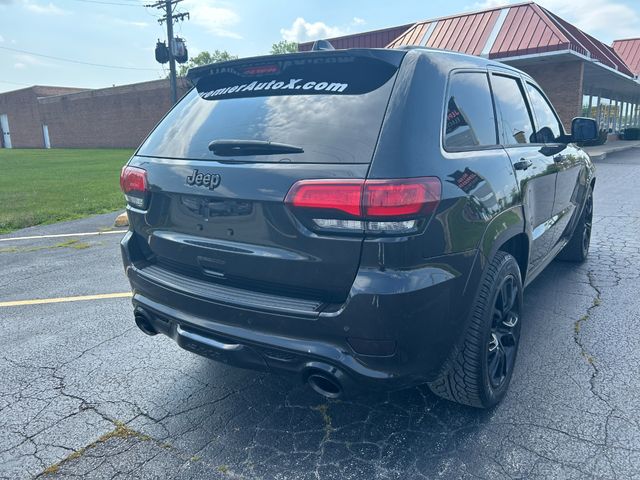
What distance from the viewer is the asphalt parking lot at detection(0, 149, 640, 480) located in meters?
2.26

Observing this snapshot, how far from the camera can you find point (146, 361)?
3297mm

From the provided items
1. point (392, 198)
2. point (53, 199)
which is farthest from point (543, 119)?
point (53, 199)

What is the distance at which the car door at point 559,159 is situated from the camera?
12.2 feet

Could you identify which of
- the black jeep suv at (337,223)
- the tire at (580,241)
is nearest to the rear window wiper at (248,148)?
the black jeep suv at (337,223)

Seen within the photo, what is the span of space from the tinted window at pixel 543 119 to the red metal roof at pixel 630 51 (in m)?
36.2

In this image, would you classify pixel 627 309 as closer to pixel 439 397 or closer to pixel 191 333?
pixel 439 397

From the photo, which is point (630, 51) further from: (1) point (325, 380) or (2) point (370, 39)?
(1) point (325, 380)

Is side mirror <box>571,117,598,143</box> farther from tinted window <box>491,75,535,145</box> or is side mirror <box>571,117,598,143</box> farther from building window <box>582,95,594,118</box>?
building window <box>582,95,594,118</box>

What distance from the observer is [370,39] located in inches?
1107

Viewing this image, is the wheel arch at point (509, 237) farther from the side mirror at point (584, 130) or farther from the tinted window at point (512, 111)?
the side mirror at point (584, 130)

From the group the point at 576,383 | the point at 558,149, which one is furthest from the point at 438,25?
the point at 576,383

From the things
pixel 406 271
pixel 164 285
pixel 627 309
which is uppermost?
pixel 406 271

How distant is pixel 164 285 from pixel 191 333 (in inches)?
11.4

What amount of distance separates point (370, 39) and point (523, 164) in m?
27.4
